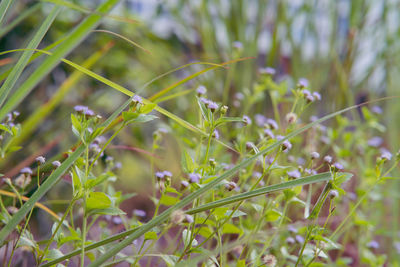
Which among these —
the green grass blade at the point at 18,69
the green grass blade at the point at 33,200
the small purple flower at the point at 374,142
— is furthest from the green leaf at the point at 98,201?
the small purple flower at the point at 374,142

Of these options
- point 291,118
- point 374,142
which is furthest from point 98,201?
point 374,142

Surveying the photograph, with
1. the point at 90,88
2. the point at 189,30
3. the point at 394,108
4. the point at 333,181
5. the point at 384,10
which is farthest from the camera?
the point at 189,30

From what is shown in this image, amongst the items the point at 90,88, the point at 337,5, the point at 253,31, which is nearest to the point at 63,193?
the point at 90,88

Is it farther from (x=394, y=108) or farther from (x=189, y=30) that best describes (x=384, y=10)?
(x=189, y=30)

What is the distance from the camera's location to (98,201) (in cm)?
53

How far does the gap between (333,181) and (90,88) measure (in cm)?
122

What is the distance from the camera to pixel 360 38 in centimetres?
167

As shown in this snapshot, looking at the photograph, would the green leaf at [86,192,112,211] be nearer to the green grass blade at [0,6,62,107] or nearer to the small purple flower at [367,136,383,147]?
the green grass blade at [0,6,62,107]

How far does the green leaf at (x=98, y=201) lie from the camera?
527 millimetres

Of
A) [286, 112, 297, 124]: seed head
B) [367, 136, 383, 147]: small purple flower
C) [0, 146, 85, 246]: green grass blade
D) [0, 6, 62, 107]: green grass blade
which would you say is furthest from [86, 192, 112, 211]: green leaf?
[367, 136, 383, 147]: small purple flower

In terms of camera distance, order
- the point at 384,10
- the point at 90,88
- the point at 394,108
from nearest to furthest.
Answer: the point at 394,108 → the point at 384,10 → the point at 90,88

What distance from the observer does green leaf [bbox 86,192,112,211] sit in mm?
527

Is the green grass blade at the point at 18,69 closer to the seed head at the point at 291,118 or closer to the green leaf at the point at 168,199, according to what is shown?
the green leaf at the point at 168,199

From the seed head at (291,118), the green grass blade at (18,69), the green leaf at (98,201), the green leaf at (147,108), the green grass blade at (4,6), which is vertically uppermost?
the green grass blade at (4,6)
